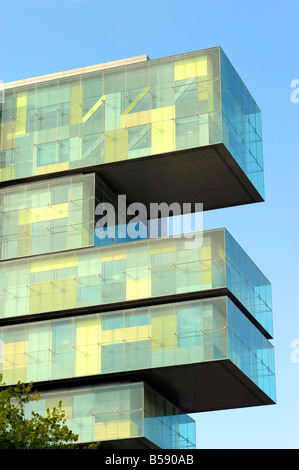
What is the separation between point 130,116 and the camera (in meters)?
65.2

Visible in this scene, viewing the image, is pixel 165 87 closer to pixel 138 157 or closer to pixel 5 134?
pixel 138 157

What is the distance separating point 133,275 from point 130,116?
9.89 m

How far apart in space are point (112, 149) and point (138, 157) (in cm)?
188

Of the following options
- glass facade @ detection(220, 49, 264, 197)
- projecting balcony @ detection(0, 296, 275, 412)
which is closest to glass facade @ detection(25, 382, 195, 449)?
projecting balcony @ detection(0, 296, 275, 412)

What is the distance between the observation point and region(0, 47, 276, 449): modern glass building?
60344 mm

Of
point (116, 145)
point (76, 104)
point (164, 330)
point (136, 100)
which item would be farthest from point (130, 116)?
point (164, 330)

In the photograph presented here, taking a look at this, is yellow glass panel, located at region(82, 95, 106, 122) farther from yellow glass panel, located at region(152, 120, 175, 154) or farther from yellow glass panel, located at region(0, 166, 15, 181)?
yellow glass panel, located at region(0, 166, 15, 181)

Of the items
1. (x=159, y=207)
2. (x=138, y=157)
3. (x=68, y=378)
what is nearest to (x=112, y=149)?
(x=138, y=157)

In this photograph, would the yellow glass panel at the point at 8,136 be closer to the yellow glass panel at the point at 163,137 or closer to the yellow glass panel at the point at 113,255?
the yellow glass panel at the point at 163,137

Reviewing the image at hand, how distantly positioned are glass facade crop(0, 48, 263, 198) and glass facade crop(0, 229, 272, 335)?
5.96 m

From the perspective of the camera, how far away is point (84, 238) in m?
64.0

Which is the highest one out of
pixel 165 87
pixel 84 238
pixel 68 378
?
pixel 165 87

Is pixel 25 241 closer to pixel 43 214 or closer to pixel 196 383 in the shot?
pixel 43 214

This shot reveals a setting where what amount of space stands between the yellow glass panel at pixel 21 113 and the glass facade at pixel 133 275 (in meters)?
8.78
